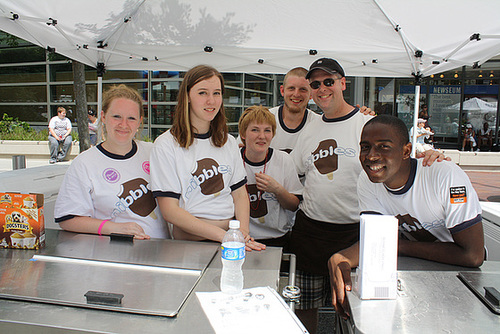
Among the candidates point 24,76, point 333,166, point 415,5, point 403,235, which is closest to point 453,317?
point 403,235

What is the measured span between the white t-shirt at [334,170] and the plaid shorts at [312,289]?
464mm

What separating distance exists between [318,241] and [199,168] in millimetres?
1091

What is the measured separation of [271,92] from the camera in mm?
13930

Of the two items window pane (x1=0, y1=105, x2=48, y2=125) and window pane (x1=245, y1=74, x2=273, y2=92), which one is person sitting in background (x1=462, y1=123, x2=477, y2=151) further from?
window pane (x1=0, y1=105, x2=48, y2=125)

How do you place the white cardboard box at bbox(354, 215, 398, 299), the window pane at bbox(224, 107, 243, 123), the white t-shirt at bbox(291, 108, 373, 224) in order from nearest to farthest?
the white cardboard box at bbox(354, 215, 398, 299)
the white t-shirt at bbox(291, 108, 373, 224)
the window pane at bbox(224, 107, 243, 123)

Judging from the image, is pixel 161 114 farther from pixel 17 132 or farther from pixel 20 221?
pixel 20 221

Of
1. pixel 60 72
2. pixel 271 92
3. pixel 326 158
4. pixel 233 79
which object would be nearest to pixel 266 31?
pixel 326 158

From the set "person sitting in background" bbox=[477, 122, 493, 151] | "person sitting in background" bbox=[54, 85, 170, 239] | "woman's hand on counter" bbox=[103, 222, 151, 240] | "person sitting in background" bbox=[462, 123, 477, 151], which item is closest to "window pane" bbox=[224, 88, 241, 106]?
"person sitting in background" bbox=[462, 123, 477, 151]

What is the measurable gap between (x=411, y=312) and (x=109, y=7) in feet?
10.9

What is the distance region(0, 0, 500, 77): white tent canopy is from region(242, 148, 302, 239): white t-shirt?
1482mm

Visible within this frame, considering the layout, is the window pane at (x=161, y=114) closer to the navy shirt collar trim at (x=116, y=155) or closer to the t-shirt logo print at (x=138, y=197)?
the navy shirt collar trim at (x=116, y=155)

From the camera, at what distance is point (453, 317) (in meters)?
1.21

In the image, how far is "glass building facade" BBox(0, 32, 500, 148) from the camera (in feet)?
42.3

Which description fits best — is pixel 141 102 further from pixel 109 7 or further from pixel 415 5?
pixel 415 5
